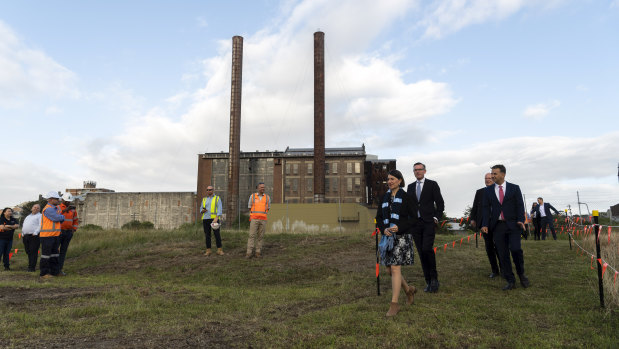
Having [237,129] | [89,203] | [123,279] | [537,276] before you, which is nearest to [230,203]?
[237,129]

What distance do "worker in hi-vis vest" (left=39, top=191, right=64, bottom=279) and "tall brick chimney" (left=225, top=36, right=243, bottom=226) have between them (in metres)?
32.1

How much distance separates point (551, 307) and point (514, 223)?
1.75 meters

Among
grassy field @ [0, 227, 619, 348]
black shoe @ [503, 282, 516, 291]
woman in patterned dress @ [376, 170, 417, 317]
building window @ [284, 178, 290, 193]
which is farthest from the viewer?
building window @ [284, 178, 290, 193]

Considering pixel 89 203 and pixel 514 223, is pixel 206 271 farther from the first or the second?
pixel 89 203

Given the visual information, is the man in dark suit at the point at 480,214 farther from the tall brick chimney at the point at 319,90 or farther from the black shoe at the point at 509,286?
the tall brick chimney at the point at 319,90

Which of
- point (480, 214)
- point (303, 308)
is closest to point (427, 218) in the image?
point (480, 214)

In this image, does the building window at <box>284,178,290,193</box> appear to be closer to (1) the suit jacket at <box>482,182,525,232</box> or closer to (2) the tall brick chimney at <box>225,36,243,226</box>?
(2) the tall brick chimney at <box>225,36,243,226</box>

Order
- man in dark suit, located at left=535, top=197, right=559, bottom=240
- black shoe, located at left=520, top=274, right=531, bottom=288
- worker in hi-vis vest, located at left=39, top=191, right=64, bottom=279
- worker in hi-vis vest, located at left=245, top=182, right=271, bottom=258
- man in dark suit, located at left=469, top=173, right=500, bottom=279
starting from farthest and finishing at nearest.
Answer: man in dark suit, located at left=535, top=197, right=559, bottom=240
worker in hi-vis vest, located at left=245, top=182, right=271, bottom=258
worker in hi-vis vest, located at left=39, top=191, right=64, bottom=279
man in dark suit, located at left=469, top=173, right=500, bottom=279
black shoe, located at left=520, top=274, right=531, bottom=288

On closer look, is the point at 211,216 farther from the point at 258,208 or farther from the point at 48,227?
the point at 48,227

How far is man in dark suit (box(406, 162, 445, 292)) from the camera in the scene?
20.3 feet

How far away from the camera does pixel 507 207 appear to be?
21.3 feet

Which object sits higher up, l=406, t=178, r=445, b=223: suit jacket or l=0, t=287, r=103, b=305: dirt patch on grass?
l=406, t=178, r=445, b=223: suit jacket

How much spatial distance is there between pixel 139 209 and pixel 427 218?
5792 cm

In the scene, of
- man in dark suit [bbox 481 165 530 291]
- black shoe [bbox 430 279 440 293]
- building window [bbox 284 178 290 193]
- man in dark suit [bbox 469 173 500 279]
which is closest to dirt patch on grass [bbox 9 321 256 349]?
black shoe [bbox 430 279 440 293]
